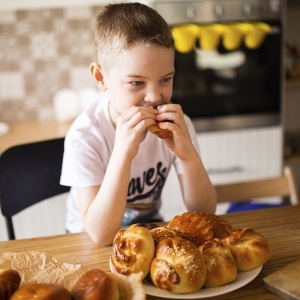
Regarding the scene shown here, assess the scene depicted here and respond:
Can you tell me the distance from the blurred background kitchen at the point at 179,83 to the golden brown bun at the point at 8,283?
5.89 ft

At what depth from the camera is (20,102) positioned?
2641mm

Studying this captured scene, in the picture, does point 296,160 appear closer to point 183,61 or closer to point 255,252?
point 183,61

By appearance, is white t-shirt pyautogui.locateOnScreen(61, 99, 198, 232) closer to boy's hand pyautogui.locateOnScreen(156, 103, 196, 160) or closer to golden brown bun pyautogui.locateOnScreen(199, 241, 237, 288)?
boy's hand pyautogui.locateOnScreen(156, 103, 196, 160)

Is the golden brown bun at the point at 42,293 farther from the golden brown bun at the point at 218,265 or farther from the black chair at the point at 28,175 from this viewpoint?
the black chair at the point at 28,175

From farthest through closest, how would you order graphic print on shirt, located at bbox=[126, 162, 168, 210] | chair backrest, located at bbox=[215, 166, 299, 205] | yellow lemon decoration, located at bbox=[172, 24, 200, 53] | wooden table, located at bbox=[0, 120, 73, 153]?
1. yellow lemon decoration, located at bbox=[172, 24, 200, 53]
2. wooden table, located at bbox=[0, 120, 73, 153]
3. chair backrest, located at bbox=[215, 166, 299, 205]
4. graphic print on shirt, located at bbox=[126, 162, 168, 210]

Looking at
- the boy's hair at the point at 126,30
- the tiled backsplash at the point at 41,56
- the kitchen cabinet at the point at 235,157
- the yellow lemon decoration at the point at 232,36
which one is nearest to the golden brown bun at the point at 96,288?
the boy's hair at the point at 126,30

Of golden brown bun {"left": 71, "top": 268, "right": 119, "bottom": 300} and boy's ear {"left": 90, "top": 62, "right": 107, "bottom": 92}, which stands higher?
boy's ear {"left": 90, "top": 62, "right": 107, "bottom": 92}

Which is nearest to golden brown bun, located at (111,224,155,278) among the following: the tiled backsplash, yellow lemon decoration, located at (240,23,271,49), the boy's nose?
the boy's nose

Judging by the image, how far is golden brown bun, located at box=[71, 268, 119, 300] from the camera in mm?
626

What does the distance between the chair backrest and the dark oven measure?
117 centimetres

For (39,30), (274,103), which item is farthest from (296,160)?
(39,30)

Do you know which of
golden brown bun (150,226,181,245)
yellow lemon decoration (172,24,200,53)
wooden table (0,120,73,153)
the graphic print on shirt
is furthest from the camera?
yellow lemon decoration (172,24,200,53)

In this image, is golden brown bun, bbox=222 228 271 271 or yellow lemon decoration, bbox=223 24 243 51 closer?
golden brown bun, bbox=222 228 271 271

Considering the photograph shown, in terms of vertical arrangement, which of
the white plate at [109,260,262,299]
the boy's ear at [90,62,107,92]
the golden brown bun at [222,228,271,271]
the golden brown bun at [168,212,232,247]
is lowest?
the white plate at [109,260,262,299]
